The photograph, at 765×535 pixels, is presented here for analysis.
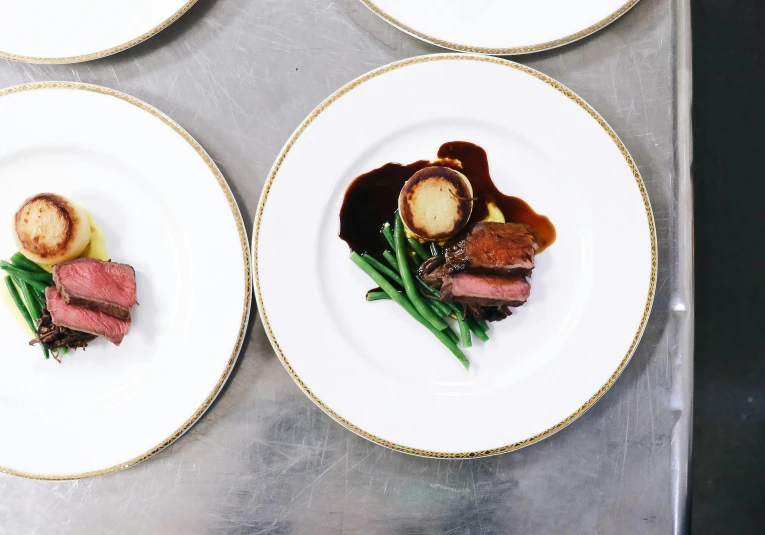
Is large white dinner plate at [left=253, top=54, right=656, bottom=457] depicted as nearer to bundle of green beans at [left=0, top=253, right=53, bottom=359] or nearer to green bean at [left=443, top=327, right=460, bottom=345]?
green bean at [left=443, top=327, right=460, bottom=345]

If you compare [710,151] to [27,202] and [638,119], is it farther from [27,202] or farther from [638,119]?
[27,202]

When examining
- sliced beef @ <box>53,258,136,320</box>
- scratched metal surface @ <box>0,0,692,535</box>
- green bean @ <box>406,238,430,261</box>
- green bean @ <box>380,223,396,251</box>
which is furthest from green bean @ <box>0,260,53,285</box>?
green bean @ <box>406,238,430,261</box>

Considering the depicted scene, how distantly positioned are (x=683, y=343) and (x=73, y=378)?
2685 millimetres

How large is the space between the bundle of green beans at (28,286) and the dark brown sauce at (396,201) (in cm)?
127

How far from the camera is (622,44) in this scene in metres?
2.32

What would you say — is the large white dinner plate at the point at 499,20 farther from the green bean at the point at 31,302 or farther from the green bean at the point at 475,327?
the green bean at the point at 31,302

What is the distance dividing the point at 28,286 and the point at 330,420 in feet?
4.56

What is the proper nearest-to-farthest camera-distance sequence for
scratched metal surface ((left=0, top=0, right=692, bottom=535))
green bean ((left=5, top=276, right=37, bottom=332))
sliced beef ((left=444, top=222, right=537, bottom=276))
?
sliced beef ((left=444, top=222, right=537, bottom=276)), green bean ((left=5, top=276, right=37, bottom=332)), scratched metal surface ((left=0, top=0, right=692, bottom=535))

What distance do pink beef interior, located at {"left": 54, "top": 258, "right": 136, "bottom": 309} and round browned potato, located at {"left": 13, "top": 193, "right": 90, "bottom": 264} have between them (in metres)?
0.07

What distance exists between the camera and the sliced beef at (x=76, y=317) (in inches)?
83.4

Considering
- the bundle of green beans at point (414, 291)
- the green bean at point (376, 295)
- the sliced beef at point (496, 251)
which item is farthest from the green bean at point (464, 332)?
the green bean at point (376, 295)

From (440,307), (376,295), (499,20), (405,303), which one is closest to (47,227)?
(376,295)

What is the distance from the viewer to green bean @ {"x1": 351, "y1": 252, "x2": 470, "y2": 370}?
2.16 m

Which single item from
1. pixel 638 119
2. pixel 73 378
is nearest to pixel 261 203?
pixel 73 378
